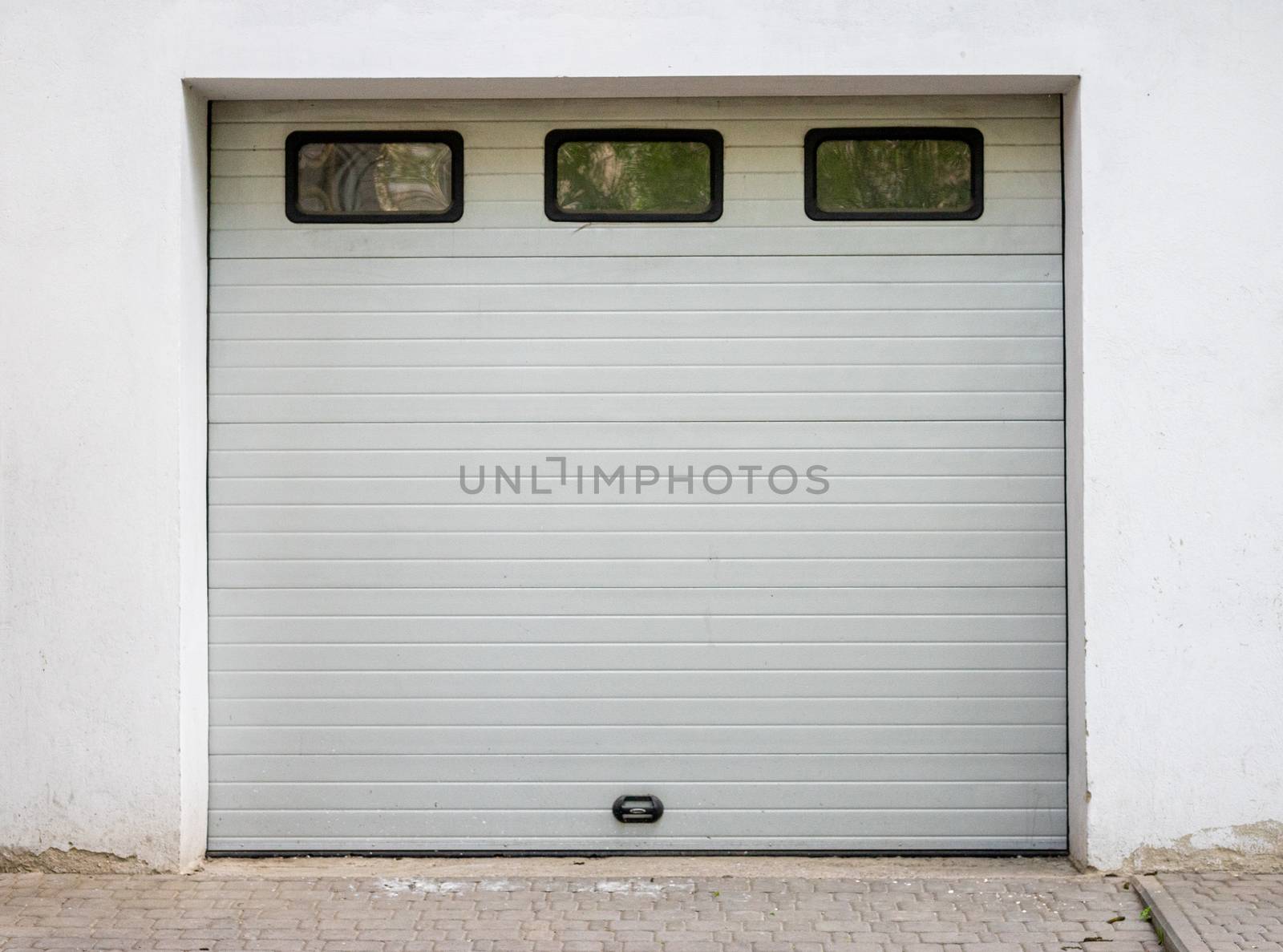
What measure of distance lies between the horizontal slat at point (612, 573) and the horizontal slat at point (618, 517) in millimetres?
145

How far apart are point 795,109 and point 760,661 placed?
8.17 ft

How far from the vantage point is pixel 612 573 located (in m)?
5.94

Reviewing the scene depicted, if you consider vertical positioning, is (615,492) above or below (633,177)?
below

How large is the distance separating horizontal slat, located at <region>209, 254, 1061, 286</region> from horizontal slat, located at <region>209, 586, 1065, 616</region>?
1.39 meters

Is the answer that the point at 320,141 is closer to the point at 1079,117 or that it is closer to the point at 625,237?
the point at 625,237

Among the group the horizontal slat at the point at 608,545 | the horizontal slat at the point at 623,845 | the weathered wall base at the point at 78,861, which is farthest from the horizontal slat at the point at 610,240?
the weathered wall base at the point at 78,861

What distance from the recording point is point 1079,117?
554 centimetres

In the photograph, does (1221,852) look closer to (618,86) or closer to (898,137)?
(898,137)

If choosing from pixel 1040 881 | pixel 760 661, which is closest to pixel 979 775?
pixel 1040 881

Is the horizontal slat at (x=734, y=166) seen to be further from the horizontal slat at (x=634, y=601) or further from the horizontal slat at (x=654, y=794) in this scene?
the horizontal slat at (x=654, y=794)

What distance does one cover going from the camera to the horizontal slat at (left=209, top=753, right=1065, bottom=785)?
19.4 feet

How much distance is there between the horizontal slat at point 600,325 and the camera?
19.3 ft

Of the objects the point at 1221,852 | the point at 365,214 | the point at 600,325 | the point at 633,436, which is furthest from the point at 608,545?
the point at 1221,852

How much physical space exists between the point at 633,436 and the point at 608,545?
1.66 ft
